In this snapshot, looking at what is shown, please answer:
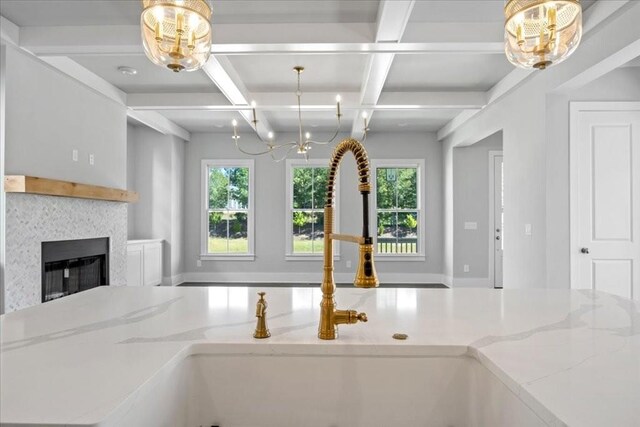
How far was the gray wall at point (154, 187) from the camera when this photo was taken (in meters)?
6.83

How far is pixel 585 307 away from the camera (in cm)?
141

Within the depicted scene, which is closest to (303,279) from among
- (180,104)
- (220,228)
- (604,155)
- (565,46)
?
(220,228)

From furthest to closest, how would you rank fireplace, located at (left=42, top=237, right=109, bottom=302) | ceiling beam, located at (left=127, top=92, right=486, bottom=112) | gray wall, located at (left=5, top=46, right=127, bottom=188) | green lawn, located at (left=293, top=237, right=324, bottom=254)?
green lawn, located at (left=293, top=237, right=324, bottom=254), ceiling beam, located at (left=127, top=92, right=486, bottom=112), fireplace, located at (left=42, top=237, right=109, bottom=302), gray wall, located at (left=5, top=46, right=127, bottom=188)

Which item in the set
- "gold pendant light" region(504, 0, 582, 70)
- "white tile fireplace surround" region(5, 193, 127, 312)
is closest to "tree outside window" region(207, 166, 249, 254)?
"white tile fireplace surround" region(5, 193, 127, 312)

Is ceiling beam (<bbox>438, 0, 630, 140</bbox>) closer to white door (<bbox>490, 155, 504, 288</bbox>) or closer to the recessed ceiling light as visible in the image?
white door (<bbox>490, 155, 504, 288</bbox>)

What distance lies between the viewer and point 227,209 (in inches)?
292

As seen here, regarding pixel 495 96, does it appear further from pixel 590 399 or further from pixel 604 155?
pixel 590 399

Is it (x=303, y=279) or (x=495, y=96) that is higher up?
(x=495, y=96)

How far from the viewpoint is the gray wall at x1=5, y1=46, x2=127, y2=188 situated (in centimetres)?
349

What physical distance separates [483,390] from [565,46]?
156 centimetres

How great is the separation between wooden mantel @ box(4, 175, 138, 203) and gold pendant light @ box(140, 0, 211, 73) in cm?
226

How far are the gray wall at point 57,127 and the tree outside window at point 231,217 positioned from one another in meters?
2.33

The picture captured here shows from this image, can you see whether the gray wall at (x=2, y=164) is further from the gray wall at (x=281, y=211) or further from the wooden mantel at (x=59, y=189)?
the gray wall at (x=281, y=211)

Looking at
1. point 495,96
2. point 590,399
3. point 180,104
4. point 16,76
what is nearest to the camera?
point 590,399
